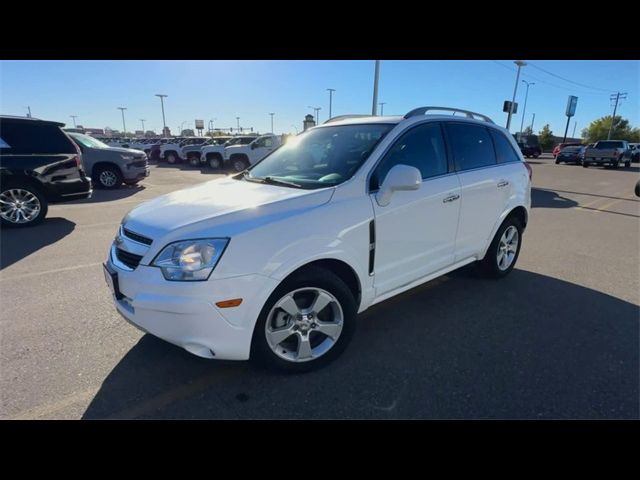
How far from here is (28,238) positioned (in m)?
6.03

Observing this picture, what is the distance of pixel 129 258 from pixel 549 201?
11429mm

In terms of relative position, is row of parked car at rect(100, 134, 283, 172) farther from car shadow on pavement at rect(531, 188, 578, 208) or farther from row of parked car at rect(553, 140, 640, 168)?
row of parked car at rect(553, 140, 640, 168)

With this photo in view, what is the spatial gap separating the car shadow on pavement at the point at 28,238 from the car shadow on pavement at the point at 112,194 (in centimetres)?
246

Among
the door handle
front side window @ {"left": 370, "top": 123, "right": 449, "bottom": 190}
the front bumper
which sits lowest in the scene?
the front bumper

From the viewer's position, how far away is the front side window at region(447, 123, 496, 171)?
12.0 ft

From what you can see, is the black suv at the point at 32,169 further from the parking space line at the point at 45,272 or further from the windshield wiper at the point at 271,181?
the windshield wiper at the point at 271,181

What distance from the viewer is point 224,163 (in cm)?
1966

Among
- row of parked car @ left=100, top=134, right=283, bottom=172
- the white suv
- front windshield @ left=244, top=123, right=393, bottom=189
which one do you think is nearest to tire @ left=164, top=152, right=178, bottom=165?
row of parked car @ left=100, top=134, right=283, bottom=172

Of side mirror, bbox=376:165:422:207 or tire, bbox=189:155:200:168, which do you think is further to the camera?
tire, bbox=189:155:200:168

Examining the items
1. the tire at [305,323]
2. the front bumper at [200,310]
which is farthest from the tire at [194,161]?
the tire at [305,323]

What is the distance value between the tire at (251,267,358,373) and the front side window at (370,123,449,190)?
2.79 ft

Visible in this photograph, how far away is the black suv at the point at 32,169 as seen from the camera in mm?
6508
